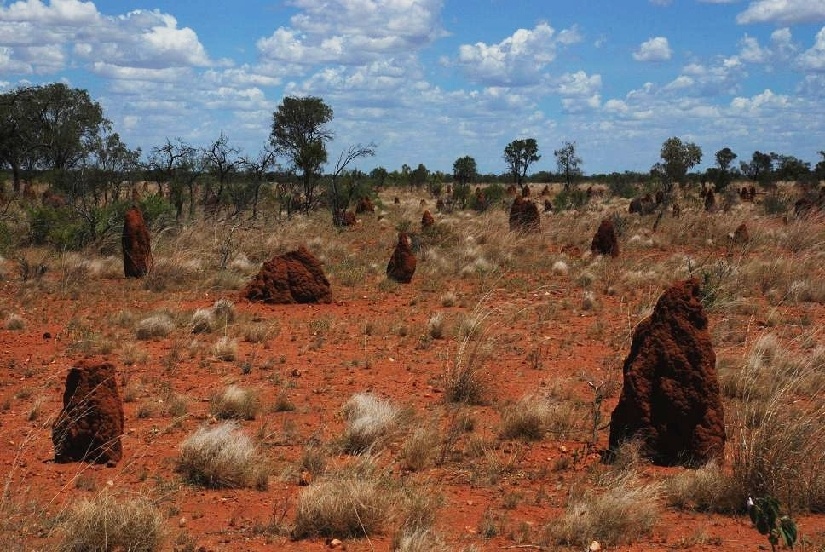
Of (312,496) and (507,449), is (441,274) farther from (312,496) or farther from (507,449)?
(312,496)

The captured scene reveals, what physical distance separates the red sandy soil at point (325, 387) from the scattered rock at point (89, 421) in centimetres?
15

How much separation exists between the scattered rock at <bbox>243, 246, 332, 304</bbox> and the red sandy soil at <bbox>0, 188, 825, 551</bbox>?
11.4 inches

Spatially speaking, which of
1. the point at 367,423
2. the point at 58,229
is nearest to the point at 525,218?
the point at 58,229

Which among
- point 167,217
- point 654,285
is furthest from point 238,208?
point 654,285

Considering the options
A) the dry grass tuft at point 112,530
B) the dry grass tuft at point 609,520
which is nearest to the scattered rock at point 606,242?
the dry grass tuft at point 609,520

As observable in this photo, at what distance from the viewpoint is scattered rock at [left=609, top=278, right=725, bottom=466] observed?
6.68 meters

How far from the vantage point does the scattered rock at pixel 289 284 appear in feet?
46.9

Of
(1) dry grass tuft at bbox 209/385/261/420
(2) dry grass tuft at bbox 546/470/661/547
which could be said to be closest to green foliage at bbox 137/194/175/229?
(1) dry grass tuft at bbox 209/385/261/420

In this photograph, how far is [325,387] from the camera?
30.4 ft

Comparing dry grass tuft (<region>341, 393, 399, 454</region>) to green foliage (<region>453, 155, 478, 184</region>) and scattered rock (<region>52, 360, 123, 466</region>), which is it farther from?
green foliage (<region>453, 155, 478, 184</region>)

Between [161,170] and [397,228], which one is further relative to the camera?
[161,170]

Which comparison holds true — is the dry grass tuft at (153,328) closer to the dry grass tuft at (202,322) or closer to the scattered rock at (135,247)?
the dry grass tuft at (202,322)

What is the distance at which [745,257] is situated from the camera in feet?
59.1

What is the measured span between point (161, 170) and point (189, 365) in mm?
22319
